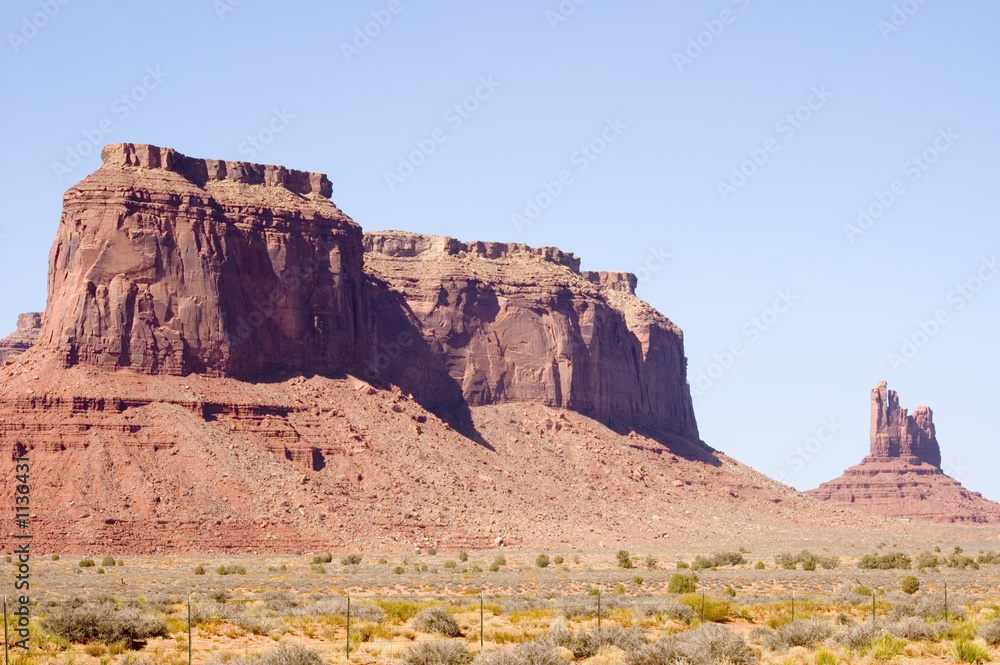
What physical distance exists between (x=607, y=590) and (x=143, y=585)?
1706 cm

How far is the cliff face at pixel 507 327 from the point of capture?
125 metres

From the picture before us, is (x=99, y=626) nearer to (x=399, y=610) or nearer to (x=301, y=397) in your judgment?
(x=399, y=610)

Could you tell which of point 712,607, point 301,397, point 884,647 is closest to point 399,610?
point 712,607

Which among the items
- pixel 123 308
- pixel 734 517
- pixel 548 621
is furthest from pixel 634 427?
pixel 548 621

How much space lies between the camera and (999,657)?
37.6 meters

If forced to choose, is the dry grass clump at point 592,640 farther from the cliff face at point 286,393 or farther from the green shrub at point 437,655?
the cliff face at point 286,393

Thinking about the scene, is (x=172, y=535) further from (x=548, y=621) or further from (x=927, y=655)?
(x=927, y=655)

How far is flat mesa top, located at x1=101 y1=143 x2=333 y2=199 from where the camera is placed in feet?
335

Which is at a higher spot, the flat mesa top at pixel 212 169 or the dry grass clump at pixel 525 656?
the flat mesa top at pixel 212 169

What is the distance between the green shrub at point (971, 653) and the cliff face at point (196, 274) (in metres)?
66.4

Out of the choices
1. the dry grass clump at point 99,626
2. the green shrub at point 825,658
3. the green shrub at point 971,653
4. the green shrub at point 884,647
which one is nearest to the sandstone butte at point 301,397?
the dry grass clump at point 99,626

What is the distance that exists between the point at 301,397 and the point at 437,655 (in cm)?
6549

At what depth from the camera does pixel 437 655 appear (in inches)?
1409

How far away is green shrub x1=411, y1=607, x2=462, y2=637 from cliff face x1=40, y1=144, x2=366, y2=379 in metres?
56.3
